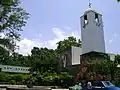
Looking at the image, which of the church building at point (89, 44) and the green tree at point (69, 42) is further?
the green tree at point (69, 42)

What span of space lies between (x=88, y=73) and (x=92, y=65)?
7.33 ft

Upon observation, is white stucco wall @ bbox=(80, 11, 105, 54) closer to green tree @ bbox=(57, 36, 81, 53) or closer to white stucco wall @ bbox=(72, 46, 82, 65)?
white stucco wall @ bbox=(72, 46, 82, 65)

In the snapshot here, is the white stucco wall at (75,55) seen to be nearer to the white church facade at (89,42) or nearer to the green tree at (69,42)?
the white church facade at (89,42)

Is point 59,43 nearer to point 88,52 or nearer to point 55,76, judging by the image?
point 88,52

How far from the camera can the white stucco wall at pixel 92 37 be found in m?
41.2

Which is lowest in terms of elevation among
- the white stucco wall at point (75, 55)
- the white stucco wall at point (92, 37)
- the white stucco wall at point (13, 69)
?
the white stucco wall at point (13, 69)

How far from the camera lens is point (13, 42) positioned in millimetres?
24812

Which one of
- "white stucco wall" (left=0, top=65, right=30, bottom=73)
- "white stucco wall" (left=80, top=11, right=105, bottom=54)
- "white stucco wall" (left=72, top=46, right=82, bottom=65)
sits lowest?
"white stucco wall" (left=0, top=65, right=30, bottom=73)

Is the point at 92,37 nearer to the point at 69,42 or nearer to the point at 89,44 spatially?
the point at 89,44

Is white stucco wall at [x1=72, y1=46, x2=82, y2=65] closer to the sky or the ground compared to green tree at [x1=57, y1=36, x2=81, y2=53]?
closer to the ground

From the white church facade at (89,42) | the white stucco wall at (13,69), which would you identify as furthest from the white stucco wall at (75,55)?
the white stucco wall at (13,69)

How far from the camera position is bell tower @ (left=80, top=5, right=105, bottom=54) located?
4128 centimetres

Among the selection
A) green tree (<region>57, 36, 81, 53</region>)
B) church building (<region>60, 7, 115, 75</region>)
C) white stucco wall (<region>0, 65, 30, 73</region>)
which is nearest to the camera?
church building (<region>60, 7, 115, 75</region>)

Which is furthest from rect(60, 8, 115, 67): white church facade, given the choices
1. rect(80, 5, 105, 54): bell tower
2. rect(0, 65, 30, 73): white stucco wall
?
rect(0, 65, 30, 73): white stucco wall
